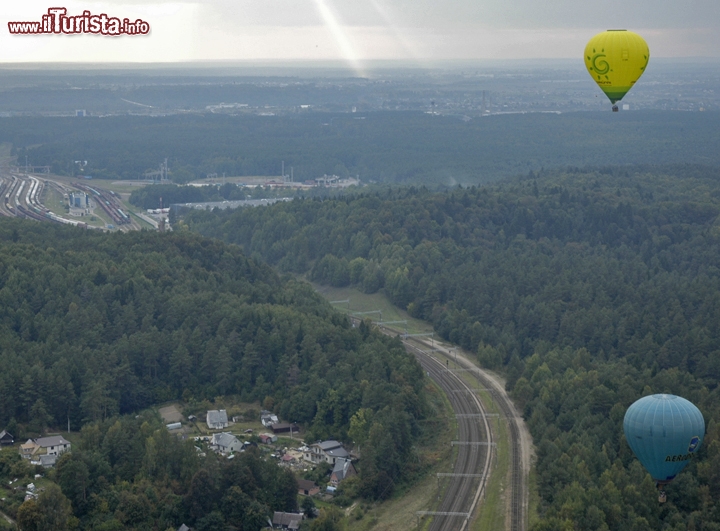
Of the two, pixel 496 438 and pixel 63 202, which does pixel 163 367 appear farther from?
pixel 63 202

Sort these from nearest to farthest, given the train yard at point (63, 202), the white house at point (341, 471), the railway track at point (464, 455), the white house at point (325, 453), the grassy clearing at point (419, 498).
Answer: the grassy clearing at point (419, 498), the railway track at point (464, 455), the white house at point (341, 471), the white house at point (325, 453), the train yard at point (63, 202)

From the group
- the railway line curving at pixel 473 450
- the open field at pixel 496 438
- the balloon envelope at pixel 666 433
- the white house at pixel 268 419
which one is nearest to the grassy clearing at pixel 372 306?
the open field at pixel 496 438

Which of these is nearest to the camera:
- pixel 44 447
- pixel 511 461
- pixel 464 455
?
pixel 44 447

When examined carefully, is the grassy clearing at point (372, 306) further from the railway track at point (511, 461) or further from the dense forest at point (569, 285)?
the railway track at point (511, 461)

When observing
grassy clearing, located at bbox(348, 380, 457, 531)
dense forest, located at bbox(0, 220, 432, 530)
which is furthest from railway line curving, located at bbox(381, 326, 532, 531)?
dense forest, located at bbox(0, 220, 432, 530)

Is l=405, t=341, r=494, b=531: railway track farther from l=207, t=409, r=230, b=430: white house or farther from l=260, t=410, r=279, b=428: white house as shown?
l=207, t=409, r=230, b=430: white house

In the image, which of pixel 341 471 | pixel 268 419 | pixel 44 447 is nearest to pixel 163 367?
pixel 268 419

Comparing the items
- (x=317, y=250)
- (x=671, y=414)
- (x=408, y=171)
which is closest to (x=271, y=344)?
(x=671, y=414)
